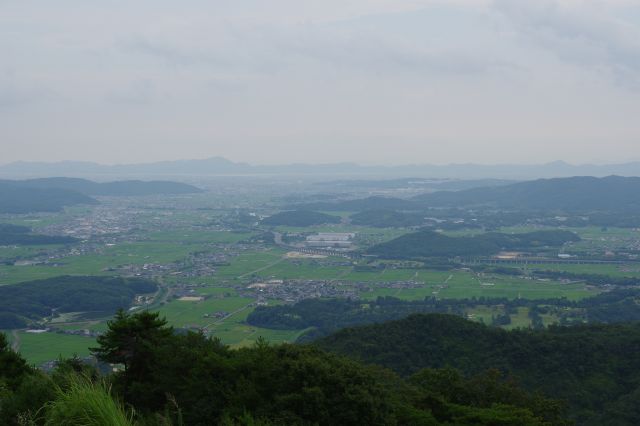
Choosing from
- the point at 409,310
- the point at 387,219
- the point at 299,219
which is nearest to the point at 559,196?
the point at 387,219

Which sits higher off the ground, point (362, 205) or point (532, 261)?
point (362, 205)

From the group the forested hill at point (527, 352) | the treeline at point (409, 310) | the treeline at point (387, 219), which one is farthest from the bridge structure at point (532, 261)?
the forested hill at point (527, 352)

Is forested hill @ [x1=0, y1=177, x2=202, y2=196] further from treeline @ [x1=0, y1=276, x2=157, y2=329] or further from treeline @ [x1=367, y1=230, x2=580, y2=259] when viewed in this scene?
treeline @ [x1=0, y1=276, x2=157, y2=329]

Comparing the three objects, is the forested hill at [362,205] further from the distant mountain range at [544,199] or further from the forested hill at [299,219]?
the forested hill at [299,219]

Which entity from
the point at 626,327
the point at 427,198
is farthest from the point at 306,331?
the point at 427,198

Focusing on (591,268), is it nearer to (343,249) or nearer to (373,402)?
(343,249)

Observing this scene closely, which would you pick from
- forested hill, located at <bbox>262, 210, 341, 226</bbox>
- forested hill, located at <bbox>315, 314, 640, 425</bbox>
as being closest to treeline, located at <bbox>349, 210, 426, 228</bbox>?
forested hill, located at <bbox>262, 210, 341, 226</bbox>

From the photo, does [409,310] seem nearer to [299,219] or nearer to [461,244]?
[461,244]
